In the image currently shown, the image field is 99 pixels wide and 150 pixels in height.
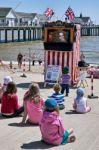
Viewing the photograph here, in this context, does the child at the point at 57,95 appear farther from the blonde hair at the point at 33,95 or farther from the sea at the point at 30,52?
the sea at the point at 30,52

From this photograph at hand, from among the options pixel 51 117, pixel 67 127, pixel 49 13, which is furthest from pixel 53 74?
pixel 51 117

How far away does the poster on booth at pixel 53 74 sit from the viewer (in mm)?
16500

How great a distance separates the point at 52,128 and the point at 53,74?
8.78 m

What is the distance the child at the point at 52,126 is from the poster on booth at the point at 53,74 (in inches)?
337

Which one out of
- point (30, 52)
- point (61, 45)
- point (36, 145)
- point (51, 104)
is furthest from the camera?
point (30, 52)

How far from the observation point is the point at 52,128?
25.6 ft

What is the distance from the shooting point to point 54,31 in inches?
657

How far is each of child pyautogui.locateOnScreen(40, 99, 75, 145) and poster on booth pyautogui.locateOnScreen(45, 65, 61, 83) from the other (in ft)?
28.1

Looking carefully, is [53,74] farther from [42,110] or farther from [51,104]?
A: [51,104]

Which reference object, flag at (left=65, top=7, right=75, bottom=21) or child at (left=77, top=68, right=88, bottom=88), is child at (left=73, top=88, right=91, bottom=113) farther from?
flag at (left=65, top=7, right=75, bottom=21)

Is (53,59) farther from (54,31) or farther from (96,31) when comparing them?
(96,31)

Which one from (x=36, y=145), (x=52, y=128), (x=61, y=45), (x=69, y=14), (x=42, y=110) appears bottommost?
(x=36, y=145)

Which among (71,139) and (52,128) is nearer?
(52,128)

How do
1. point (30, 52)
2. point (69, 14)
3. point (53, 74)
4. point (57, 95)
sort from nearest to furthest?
point (57, 95)
point (53, 74)
point (69, 14)
point (30, 52)
